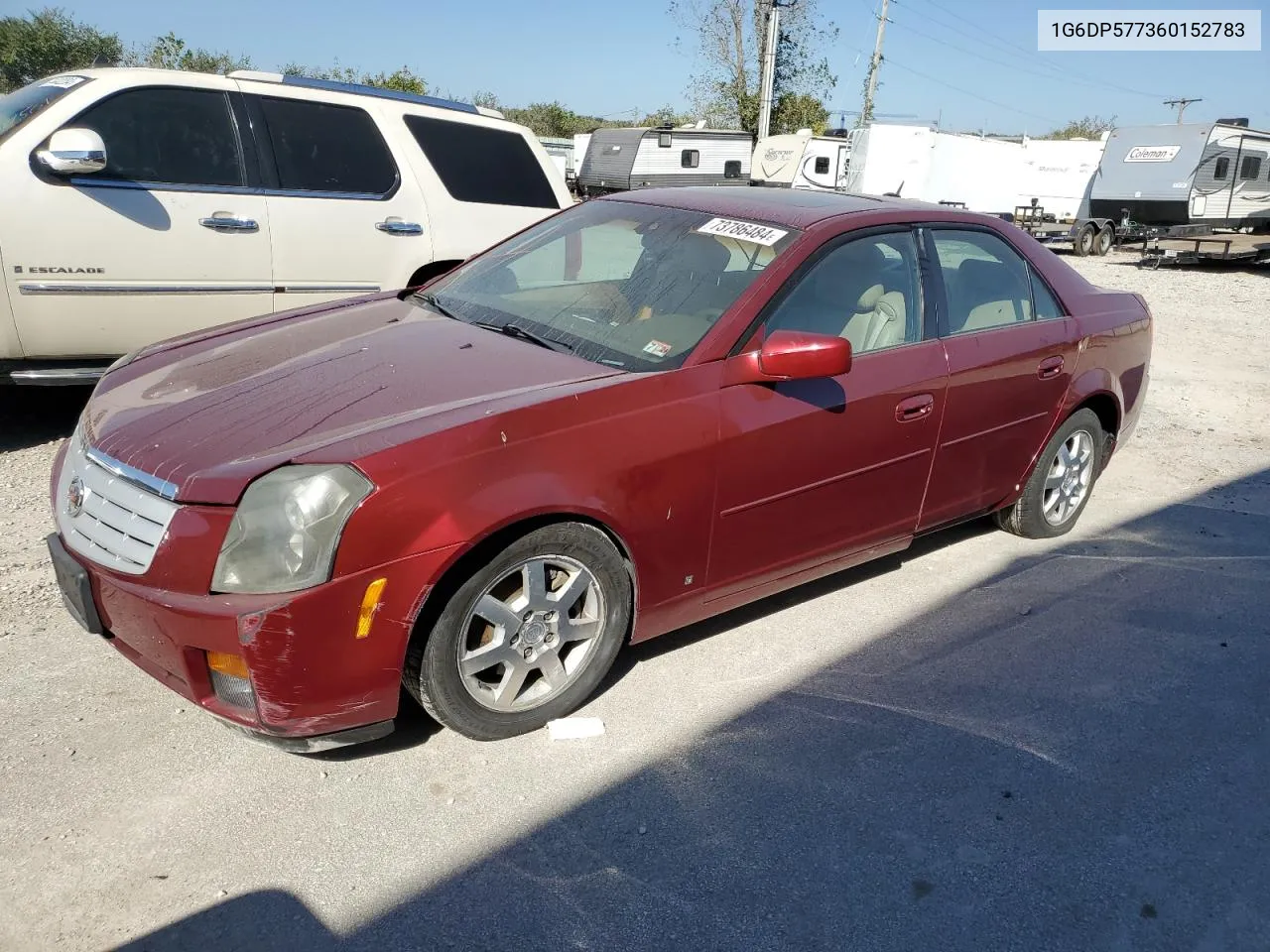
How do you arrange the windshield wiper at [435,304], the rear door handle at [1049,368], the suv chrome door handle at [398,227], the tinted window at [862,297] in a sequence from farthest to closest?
the suv chrome door handle at [398,227] → the rear door handle at [1049,368] → the windshield wiper at [435,304] → the tinted window at [862,297]

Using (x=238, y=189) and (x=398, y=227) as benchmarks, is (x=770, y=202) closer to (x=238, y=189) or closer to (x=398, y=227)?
(x=398, y=227)

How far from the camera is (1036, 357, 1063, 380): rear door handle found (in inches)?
173

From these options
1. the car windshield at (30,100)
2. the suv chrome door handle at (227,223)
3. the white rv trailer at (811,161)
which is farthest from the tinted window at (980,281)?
the white rv trailer at (811,161)

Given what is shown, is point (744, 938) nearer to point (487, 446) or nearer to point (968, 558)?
point (487, 446)

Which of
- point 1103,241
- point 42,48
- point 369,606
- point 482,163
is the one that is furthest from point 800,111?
point 369,606

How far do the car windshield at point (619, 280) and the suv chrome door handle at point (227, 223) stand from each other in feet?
5.91

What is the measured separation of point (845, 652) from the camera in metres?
3.74

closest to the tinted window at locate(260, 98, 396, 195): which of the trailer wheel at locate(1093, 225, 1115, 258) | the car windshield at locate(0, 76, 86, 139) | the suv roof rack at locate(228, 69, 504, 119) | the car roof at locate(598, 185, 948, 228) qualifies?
the suv roof rack at locate(228, 69, 504, 119)

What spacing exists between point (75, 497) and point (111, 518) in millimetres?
269

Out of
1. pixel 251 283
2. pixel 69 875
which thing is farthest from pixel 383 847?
pixel 251 283

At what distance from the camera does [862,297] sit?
385 centimetres

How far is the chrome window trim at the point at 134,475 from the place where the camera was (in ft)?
8.56

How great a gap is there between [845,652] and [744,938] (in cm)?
155

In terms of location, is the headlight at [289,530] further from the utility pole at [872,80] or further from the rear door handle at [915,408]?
the utility pole at [872,80]
